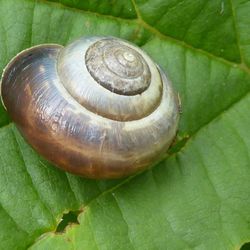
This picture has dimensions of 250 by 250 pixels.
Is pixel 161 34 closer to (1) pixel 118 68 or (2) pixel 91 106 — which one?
(1) pixel 118 68

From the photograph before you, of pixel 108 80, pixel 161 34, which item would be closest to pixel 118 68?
pixel 108 80

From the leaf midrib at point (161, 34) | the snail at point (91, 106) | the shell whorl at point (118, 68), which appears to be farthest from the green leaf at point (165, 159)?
the shell whorl at point (118, 68)

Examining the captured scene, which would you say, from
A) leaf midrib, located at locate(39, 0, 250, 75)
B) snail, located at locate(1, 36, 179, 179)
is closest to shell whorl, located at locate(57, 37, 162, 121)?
snail, located at locate(1, 36, 179, 179)

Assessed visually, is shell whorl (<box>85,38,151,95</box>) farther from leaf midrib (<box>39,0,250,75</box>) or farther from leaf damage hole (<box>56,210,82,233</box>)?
leaf damage hole (<box>56,210,82,233</box>)

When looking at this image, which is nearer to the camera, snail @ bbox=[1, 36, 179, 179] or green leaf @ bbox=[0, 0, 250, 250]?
snail @ bbox=[1, 36, 179, 179]

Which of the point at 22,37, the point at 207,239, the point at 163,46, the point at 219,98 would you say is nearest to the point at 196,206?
the point at 207,239

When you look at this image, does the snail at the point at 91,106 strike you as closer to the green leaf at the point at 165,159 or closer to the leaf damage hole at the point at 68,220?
the green leaf at the point at 165,159
